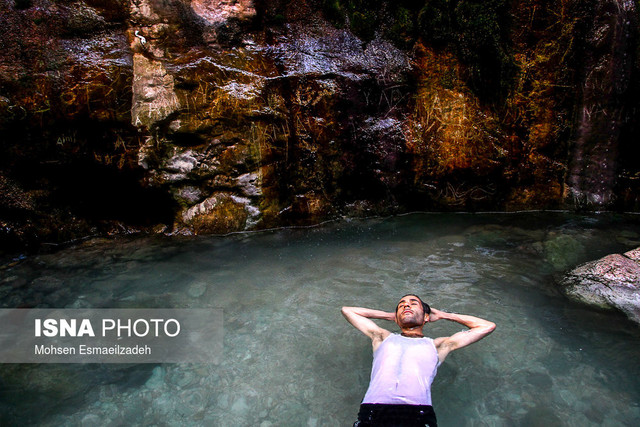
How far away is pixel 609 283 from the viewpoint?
13.6 feet

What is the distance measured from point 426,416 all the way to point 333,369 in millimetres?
1116

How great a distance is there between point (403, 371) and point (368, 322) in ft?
2.58

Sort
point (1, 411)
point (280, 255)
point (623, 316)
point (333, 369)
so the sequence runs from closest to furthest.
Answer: point (1, 411), point (333, 369), point (623, 316), point (280, 255)

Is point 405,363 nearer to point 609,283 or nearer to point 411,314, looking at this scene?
point 411,314

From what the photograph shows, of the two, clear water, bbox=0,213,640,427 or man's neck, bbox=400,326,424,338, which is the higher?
man's neck, bbox=400,326,424,338

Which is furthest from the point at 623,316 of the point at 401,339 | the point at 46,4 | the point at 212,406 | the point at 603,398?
the point at 46,4

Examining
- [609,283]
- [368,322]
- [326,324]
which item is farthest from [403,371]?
[609,283]

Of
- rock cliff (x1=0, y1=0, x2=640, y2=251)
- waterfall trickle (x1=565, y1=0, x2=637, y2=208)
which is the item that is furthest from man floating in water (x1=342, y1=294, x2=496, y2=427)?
waterfall trickle (x1=565, y1=0, x2=637, y2=208)

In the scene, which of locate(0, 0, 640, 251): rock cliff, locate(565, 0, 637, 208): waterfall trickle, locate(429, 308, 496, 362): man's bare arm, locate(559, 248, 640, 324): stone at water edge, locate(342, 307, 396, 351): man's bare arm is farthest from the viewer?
locate(565, 0, 637, 208): waterfall trickle

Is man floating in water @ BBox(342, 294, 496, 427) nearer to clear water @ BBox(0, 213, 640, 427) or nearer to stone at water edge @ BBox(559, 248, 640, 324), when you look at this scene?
clear water @ BBox(0, 213, 640, 427)

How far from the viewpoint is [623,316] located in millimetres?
3797

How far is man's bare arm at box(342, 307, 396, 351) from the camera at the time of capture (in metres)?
3.23

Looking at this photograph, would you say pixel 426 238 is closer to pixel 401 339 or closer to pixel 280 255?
pixel 280 255

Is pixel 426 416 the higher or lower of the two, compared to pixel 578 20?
lower
